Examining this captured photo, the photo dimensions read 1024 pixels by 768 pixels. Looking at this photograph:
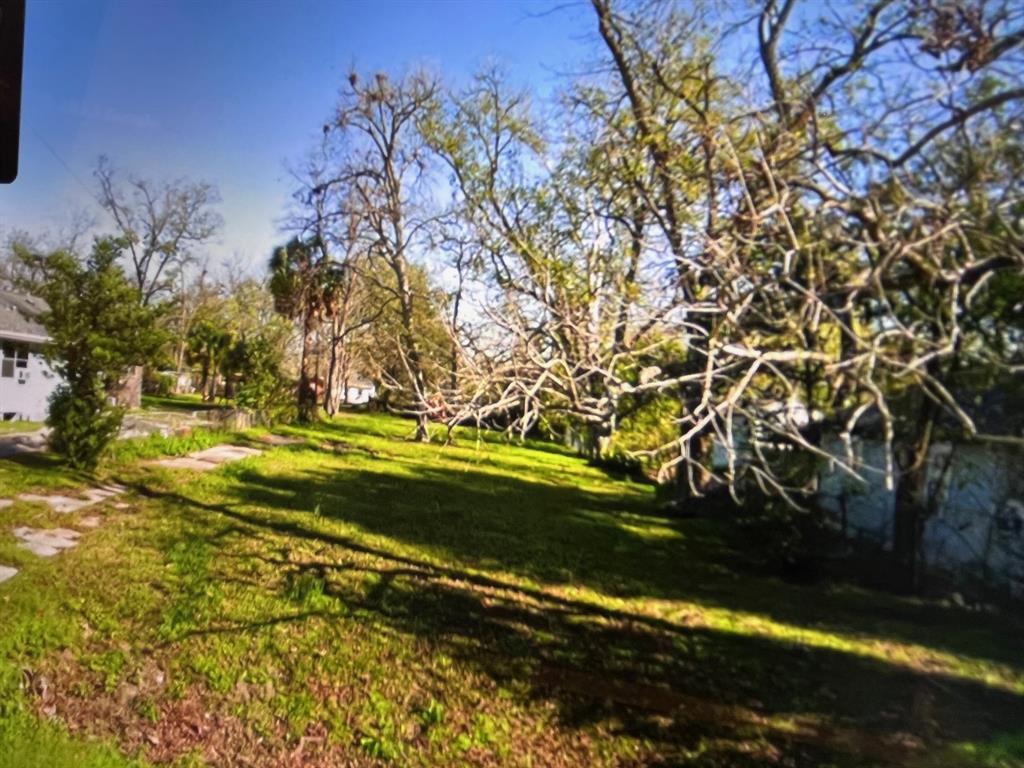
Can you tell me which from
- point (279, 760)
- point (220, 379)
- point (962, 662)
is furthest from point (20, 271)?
point (220, 379)

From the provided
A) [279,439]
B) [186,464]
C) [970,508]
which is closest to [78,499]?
[186,464]

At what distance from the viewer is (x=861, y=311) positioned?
225 centimetres

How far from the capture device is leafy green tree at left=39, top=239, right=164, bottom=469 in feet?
21.7

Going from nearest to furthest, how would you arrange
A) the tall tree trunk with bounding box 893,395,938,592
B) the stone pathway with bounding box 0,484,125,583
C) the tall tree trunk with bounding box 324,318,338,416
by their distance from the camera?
the tall tree trunk with bounding box 893,395,938,592 → the stone pathway with bounding box 0,484,125,583 → the tall tree trunk with bounding box 324,318,338,416

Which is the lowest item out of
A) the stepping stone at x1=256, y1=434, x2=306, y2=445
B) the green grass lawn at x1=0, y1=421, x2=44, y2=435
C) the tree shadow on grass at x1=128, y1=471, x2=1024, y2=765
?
the tree shadow on grass at x1=128, y1=471, x2=1024, y2=765

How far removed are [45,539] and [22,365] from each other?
250 inches

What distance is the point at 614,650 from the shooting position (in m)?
3.60

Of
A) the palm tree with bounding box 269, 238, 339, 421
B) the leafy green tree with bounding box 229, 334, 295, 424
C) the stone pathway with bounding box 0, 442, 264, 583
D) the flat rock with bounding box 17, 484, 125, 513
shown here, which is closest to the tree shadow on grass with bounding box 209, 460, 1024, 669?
the stone pathway with bounding box 0, 442, 264, 583

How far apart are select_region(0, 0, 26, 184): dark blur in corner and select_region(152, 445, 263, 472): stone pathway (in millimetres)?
7084

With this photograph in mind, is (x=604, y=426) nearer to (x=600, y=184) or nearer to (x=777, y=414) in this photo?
(x=777, y=414)

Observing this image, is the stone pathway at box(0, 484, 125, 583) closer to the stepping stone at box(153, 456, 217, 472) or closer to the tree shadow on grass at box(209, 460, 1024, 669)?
the tree shadow on grass at box(209, 460, 1024, 669)

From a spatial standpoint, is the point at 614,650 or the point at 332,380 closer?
the point at 614,650

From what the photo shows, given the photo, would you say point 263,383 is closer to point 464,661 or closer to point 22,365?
point 22,365

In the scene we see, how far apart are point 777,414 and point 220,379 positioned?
20.4m
